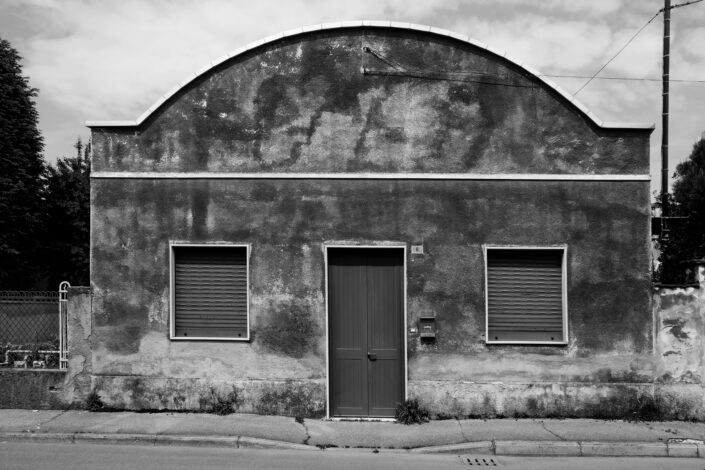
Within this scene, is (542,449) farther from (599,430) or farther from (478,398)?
(478,398)

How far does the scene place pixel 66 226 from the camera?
36875mm

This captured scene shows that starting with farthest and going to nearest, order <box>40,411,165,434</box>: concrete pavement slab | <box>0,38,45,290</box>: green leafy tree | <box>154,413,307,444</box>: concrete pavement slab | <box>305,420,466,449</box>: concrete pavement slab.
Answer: <box>0,38,45,290</box>: green leafy tree < <box>40,411,165,434</box>: concrete pavement slab < <box>154,413,307,444</box>: concrete pavement slab < <box>305,420,466,449</box>: concrete pavement slab

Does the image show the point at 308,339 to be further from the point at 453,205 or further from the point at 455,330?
the point at 453,205

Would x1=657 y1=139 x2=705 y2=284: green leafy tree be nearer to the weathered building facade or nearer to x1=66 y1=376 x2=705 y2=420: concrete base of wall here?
x1=66 y1=376 x2=705 y2=420: concrete base of wall

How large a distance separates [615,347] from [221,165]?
7039 mm

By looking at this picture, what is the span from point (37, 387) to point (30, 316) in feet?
3.88

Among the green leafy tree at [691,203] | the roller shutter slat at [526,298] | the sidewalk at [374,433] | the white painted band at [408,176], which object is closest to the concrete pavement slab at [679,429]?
the sidewalk at [374,433]

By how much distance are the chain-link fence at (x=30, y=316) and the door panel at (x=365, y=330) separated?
4.66 m

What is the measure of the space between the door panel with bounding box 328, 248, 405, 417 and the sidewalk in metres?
0.47

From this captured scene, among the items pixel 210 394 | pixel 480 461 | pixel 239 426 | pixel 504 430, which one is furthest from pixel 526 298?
pixel 210 394

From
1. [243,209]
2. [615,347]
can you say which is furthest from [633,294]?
[243,209]

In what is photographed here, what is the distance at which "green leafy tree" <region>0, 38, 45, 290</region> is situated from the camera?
2948cm

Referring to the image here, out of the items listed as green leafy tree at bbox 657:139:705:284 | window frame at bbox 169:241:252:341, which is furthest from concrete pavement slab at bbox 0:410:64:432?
green leafy tree at bbox 657:139:705:284

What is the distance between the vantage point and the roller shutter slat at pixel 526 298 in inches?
372
